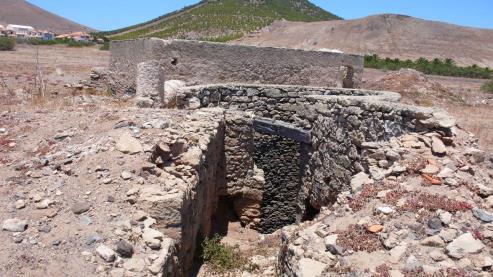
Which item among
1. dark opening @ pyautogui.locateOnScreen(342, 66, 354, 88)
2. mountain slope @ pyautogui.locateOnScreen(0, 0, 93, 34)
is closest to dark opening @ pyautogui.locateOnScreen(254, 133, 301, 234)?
dark opening @ pyautogui.locateOnScreen(342, 66, 354, 88)

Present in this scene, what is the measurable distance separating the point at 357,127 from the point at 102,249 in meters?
3.67

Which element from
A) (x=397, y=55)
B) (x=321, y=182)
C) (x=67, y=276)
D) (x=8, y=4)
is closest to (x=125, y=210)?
(x=67, y=276)

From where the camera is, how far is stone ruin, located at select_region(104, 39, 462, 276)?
19.0 feet

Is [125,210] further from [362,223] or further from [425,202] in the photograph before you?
[425,202]

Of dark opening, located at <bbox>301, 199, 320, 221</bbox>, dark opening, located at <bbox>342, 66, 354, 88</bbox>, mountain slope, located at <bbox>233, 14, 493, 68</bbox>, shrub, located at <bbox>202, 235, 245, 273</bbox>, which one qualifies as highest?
mountain slope, located at <bbox>233, 14, 493, 68</bbox>

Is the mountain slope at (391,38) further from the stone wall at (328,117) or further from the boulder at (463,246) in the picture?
the boulder at (463,246)

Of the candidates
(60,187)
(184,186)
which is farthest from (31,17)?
(184,186)

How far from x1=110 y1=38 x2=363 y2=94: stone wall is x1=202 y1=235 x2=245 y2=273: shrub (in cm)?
528

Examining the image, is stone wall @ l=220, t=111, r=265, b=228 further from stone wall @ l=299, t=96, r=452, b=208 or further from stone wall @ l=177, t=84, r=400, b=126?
stone wall @ l=299, t=96, r=452, b=208

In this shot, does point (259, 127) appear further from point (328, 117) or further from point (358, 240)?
point (358, 240)

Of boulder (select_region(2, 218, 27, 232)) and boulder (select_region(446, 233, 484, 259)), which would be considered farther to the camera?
boulder (select_region(2, 218, 27, 232))

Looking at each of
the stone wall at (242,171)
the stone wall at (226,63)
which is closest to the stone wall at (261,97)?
the stone wall at (242,171)

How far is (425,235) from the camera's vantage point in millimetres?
4098

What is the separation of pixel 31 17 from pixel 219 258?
9532cm
